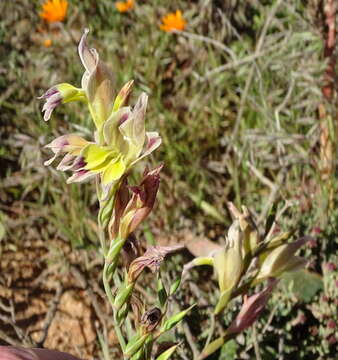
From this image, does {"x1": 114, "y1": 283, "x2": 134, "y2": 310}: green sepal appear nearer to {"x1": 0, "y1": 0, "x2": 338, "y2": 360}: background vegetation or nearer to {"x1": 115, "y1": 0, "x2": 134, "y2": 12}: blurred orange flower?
{"x1": 0, "y1": 0, "x2": 338, "y2": 360}: background vegetation

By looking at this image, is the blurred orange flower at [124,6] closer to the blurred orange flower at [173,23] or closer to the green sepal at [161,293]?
the blurred orange flower at [173,23]

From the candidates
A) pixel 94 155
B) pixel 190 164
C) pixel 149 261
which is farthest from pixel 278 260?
pixel 190 164

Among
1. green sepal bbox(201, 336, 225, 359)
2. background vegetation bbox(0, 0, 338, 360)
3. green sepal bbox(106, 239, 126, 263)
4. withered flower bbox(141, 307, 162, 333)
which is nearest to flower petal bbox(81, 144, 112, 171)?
green sepal bbox(106, 239, 126, 263)

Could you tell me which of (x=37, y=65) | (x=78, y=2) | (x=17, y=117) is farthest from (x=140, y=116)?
(x=78, y=2)

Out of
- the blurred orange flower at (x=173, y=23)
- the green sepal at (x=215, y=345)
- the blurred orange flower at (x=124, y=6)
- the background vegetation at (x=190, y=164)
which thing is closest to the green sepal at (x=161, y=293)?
the green sepal at (x=215, y=345)

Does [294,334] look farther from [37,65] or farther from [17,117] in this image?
[37,65]

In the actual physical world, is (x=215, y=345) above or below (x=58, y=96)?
below

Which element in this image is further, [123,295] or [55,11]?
[55,11]

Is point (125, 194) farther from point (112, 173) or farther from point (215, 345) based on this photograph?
point (215, 345)
